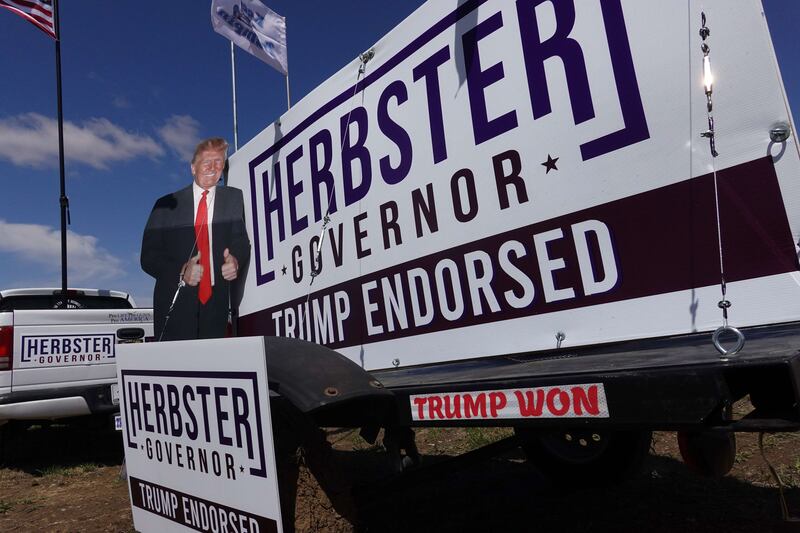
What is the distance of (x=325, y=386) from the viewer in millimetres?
1952

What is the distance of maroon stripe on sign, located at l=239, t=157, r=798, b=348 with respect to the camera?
1593 mm

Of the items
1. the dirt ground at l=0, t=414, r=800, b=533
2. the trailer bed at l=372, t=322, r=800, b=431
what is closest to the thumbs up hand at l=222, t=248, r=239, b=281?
the dirt ground at l=0, t=414, r=800, b=533

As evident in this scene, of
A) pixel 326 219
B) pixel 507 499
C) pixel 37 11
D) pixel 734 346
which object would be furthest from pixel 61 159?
pixel 734 346

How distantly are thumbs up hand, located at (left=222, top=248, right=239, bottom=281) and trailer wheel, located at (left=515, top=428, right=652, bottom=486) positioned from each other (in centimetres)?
214

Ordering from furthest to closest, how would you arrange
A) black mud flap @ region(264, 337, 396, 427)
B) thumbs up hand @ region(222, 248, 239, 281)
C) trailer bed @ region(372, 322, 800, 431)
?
thumbs up hand @ region(222, 248, 239, 281) → black mud flap @ region(264, 337, 396, 427) → trailer bed @ region(372, 322, 800, 431)

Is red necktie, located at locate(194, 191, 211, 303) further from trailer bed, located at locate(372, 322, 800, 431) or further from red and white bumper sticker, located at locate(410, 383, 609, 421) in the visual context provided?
trailer bed, located at locate(372, 322, 800, 431)

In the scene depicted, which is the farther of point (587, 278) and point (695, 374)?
point (587, 278)

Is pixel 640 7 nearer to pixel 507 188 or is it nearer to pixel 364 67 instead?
pixel 507 188

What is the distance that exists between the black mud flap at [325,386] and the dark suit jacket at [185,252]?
5.55 ft

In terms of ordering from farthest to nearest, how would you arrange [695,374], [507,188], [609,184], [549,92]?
1. [507,188]
2. [549,92]
3. [609,184]
4. [695,374]

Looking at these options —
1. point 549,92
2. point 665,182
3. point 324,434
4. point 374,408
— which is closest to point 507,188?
point 549,92

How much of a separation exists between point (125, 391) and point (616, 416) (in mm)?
2285

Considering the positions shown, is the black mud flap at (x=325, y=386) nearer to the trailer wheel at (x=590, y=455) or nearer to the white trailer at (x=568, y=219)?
the white trailer at (x=568, y=219)

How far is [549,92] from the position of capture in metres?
2.03
